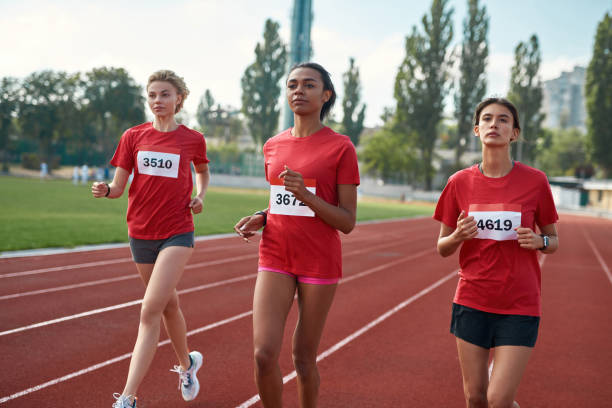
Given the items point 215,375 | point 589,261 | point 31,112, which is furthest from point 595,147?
point 31,112

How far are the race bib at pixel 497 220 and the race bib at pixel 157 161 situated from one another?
1.92 meters

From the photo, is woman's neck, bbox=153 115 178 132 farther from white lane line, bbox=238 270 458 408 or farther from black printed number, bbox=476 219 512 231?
black printed number, bbox=476 219 512 231

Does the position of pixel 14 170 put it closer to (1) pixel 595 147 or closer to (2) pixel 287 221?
(1) pixel 595 147

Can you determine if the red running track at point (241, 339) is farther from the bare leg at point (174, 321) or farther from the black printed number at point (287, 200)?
the black printed number at point (287, 200)

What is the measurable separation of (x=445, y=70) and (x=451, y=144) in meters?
42.0

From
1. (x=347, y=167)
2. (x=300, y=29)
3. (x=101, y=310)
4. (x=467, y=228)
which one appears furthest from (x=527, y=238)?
(x=300, y=29)

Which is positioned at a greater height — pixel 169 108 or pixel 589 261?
pixel 169 108

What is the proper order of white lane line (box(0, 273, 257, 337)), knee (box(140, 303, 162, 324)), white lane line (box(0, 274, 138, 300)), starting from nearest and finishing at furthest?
knee (box(140, 303, 162, 324)), white lane line (box(0, 273, 257, 337)), white lane line (box(0, 274, 138, 300))

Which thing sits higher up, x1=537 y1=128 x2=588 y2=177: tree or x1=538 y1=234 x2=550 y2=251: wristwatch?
x1=537 y1=128 x2=588 y2=177: tree

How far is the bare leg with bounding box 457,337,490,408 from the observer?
2.53 m

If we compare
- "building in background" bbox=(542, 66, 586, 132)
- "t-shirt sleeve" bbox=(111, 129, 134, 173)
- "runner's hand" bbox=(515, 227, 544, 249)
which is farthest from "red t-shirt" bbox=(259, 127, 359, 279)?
"building in background" bbox=(542, 66, 586, 132)

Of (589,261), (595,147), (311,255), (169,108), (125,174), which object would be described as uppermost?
(595,147)

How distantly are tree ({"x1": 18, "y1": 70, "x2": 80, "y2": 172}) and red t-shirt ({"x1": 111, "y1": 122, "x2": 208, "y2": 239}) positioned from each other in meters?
64.0

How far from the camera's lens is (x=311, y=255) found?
8.68 feet
